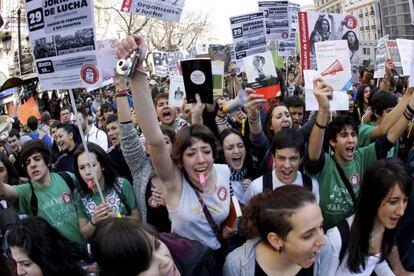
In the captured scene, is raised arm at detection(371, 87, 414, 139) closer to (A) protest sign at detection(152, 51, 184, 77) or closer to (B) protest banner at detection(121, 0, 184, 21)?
(B) protest banner at detection(121, 0, 184, 21)

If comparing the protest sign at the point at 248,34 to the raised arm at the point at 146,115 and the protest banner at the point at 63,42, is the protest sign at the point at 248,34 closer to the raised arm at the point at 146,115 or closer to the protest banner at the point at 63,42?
the protest banner at the point at 63,42

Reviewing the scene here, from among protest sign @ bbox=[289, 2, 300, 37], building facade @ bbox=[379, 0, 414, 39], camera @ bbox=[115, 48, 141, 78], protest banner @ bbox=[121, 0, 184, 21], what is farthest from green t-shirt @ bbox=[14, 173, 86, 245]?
building facade @ bbox=[379, 0, 414, 39]

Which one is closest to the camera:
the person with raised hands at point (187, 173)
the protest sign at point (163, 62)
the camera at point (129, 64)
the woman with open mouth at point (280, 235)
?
the woman with open mouth at point (280, 235)

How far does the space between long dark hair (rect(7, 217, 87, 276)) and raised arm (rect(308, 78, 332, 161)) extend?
5.78 feet

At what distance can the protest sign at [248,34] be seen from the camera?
23.7ft

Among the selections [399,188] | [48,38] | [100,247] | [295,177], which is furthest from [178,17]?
[100,247]

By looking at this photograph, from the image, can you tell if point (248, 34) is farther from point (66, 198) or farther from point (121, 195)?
point (66, 198)

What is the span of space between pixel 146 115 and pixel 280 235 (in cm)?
96

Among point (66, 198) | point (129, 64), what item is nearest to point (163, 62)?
point (66, 198)

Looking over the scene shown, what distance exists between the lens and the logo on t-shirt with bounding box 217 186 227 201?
273cm

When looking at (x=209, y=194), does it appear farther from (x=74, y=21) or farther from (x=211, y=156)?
(x=74, y=21)

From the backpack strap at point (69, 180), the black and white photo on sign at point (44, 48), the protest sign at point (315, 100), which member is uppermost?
the black and white photo on sign at point (44, 48)

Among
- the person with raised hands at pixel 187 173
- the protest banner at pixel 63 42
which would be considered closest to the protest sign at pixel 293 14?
the protest banner at pixel 63 42

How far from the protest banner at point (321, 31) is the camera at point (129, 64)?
147 inches
